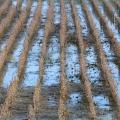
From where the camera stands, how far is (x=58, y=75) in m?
8.53

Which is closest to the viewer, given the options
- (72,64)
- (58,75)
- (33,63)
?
(58,75)

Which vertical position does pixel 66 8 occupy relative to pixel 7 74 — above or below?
below

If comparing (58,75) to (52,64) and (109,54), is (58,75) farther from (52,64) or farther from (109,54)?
(109,54)

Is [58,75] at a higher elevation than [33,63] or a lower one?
higher

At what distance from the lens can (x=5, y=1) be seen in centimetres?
1570

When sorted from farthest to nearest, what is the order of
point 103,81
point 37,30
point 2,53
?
point 37,30 < point 2,53 < point 103,81

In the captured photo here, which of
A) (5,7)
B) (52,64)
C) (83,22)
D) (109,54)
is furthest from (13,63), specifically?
(5,7)

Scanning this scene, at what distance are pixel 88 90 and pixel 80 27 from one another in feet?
14.5

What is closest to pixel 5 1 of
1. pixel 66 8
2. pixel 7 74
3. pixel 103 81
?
pixel 66 8

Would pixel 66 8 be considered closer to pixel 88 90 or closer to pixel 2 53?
pixel 2 53

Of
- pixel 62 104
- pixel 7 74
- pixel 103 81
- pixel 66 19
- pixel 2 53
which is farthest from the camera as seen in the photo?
pixel 66 19

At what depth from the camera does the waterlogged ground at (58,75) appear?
278 inches

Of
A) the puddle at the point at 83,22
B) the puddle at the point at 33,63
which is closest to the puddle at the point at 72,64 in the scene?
the puddle at the point at 33,63

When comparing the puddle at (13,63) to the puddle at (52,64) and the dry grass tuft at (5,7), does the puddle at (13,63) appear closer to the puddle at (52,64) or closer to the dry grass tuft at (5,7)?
the puddle at (52,64)
